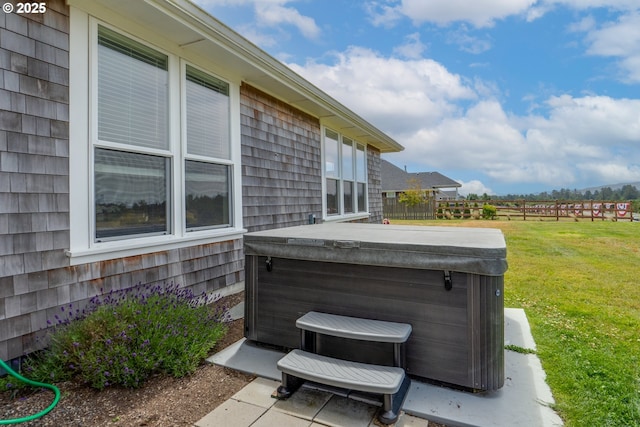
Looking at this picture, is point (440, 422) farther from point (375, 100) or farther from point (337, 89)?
point (375, 100)

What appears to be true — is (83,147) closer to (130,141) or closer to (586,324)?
(130,141)

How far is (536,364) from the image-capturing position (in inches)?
99.2

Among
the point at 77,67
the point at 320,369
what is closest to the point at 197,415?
the point at 320,369

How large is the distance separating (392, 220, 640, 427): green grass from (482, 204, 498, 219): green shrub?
11193mm

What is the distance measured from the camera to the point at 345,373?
191 cm

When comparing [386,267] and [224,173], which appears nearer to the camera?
[386,267]

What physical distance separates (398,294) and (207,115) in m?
3.10

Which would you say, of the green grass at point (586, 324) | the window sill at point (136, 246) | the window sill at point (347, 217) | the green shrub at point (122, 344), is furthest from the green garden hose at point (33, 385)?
the window sill at point (347, 217)

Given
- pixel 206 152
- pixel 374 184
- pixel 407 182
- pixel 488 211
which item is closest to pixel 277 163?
pixel 206 152

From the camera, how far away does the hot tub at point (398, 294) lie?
1984 mm

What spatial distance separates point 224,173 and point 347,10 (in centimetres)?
556

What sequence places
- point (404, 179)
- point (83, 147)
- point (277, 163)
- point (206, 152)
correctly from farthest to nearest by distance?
point (404, 179)
point (277, 163)
point (206, 152)
point (83, 147)

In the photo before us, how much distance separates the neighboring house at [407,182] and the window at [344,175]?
1453cm

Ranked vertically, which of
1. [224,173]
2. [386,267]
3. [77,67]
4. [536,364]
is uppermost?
[77,67]
